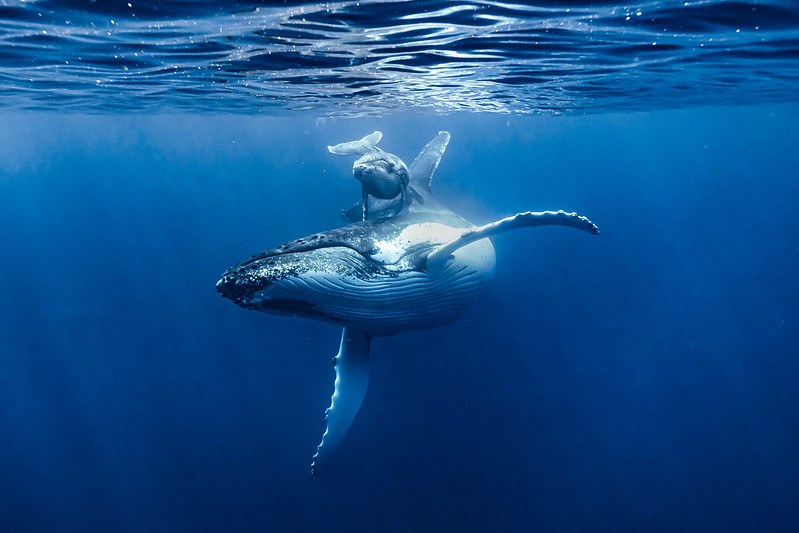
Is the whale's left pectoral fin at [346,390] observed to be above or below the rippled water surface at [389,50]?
below

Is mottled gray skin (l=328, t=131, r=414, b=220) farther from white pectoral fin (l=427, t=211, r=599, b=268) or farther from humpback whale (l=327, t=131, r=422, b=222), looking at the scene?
white pectoral fin (l=427, t=211, r=599, b=268)

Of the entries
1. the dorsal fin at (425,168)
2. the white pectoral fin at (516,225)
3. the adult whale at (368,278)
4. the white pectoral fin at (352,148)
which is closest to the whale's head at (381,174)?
the adult whale at (368,278)

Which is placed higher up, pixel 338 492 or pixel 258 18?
pixel 258 18

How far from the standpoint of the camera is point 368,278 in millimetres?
6234

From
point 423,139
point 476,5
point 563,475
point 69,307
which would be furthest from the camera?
point 423,139

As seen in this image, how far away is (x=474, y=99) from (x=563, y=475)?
13750 mm

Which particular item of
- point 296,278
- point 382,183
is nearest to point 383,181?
point 382,183

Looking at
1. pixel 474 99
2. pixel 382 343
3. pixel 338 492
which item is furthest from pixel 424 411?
pixel 474 99

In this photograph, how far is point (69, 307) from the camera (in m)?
30.4

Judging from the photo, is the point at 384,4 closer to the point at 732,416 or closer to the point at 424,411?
the point at 424,411

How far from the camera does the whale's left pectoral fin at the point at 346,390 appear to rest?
7.97 meters

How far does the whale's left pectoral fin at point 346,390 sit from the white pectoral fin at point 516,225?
1.96 m

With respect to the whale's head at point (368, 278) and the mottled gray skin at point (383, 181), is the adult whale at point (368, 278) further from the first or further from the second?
the mottled gray skin at point (383, 181)

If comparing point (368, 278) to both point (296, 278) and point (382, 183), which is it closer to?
point (296, 278)
